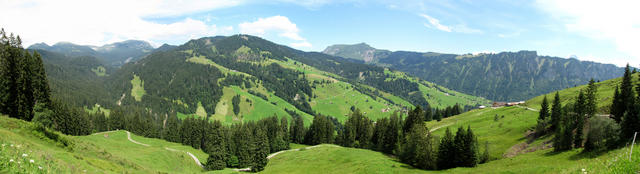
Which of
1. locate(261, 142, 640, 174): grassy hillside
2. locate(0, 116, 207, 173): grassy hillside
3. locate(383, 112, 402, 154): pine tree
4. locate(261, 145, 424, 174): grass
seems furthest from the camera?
locate(383, 112, 402, 154): pine tree

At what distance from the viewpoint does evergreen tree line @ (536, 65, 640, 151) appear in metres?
49.9

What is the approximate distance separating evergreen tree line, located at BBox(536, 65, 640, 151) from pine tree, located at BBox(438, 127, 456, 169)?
67.0ft

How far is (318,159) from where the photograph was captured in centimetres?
8625

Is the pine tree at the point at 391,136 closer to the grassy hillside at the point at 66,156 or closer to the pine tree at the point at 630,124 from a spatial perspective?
the pine tree at the point at 630,124

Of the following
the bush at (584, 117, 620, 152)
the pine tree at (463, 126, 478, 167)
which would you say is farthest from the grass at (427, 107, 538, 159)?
the bush at (584, 117, 620, 152)

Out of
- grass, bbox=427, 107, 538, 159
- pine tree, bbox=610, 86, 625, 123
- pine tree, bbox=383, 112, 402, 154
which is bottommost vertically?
pine tree, bbox=383, 112, 402, 154

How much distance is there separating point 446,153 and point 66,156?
7206 cm

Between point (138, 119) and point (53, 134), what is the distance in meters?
127

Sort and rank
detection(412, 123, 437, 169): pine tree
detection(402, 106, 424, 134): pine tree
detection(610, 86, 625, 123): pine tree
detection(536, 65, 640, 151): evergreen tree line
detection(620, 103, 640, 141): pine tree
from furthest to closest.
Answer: detection(402, 106, 424, 134): pine tree < detection(412, 123, 437, 169): pine tree < detection(610, 86, 625, 123): pine tree < detection(536, 65, 640, 151): evergreen tree line < detection(620, 103, 640, 141): pine tree

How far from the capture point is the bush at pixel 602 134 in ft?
163

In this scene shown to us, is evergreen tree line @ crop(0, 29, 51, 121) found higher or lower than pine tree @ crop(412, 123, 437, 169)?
higher

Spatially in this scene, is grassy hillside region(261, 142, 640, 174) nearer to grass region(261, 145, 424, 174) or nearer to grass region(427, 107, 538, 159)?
grass region(261, 145, 424, 174)

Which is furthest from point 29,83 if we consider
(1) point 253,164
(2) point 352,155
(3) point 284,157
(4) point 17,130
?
(2) point 352,155

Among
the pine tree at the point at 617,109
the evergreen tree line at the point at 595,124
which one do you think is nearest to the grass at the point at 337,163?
the evergreen tree line at the point at 595,124
